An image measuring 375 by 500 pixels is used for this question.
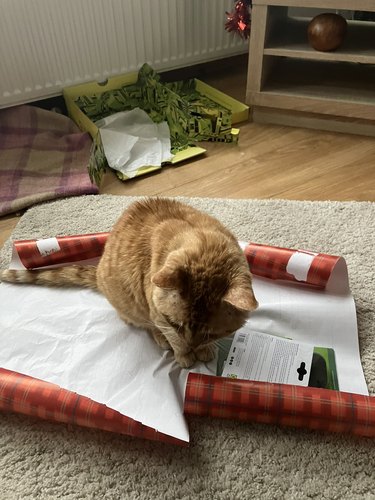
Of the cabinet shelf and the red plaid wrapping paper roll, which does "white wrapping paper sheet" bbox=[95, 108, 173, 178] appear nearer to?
the cabinet shelf

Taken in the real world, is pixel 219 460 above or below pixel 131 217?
below

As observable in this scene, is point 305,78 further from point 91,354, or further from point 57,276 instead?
point 91,354

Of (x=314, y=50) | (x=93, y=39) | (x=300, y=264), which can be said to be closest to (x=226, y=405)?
(x=300, y=264)

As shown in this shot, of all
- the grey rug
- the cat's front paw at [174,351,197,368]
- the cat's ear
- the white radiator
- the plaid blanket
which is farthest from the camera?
the white radiator

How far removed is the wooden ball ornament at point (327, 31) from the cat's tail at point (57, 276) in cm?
138

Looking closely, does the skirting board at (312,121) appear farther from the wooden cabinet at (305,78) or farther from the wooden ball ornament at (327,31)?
the wooden ball ornament at (327,31)

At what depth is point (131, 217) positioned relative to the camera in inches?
46.8

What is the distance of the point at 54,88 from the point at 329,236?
1.37 metres

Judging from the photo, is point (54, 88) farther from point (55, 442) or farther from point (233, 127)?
point (55, 442)

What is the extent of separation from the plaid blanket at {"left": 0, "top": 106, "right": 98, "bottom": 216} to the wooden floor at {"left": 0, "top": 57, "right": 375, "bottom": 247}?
10 centimetres

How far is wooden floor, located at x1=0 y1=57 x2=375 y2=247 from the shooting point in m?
1.76

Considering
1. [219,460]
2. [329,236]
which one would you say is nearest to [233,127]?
[329,236]

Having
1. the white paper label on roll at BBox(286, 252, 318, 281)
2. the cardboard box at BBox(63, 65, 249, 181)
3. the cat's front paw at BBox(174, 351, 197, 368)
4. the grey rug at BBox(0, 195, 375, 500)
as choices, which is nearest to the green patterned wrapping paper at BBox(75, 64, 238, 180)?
the cardboard box at BBox(63, 65, 249, 181)

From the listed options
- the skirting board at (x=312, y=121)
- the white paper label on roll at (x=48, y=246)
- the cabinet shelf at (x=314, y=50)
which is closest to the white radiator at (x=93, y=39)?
the cabinet shelf at (x=314, y=50)
